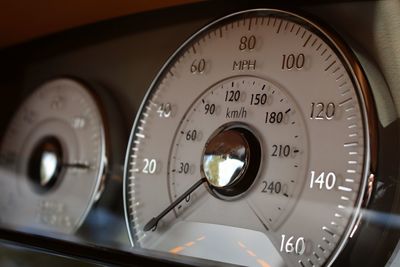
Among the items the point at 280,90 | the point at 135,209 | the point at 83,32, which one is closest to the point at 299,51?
the point at 280,90

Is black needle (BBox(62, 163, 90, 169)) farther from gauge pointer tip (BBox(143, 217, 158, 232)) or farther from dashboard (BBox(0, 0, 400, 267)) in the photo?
gauge pointer tip (BBox(143, 217, 158, 232))

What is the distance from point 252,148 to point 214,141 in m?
0.07

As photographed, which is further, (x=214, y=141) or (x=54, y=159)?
(x=54, y=159)

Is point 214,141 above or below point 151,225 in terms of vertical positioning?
above

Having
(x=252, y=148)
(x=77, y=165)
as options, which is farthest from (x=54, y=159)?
(x=252, y=148)

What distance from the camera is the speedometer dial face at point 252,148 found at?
35.3 inches

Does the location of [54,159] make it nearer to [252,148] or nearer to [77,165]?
[77,165]

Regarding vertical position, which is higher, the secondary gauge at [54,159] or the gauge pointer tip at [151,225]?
the secondary gauge at [54,159]

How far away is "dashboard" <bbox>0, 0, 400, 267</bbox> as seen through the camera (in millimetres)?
886

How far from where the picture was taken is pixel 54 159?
1280 millimetres

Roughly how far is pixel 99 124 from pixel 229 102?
0.31 meters

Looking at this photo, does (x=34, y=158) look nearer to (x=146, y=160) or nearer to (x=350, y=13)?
(x=146, y=160)

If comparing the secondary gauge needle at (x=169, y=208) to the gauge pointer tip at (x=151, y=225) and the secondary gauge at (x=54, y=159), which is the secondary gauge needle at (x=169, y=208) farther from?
the secondary gauge at (x=54, y=159)

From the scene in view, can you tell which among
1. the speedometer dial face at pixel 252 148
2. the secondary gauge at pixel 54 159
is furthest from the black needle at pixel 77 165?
the speedometer dial face at pixel 252 148
